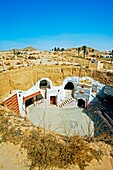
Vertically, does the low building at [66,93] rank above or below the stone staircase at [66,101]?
above

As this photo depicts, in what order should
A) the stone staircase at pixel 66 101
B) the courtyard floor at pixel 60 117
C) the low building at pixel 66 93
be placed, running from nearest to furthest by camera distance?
the courtyard floor at pixel 60 117 < the low building at pixel 66 93 < the stone staircase at pixel 66 101

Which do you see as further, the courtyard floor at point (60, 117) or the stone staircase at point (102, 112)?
the stone staircase at point (102, 112)

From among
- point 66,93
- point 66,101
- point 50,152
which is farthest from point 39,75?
point 50,152

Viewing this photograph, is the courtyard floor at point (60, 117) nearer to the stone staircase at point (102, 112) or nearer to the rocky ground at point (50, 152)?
the stone staircase at point (102, 112)

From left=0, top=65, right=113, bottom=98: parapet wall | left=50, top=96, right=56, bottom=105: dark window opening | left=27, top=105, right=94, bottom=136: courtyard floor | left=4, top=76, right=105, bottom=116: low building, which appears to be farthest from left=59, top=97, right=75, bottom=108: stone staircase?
left=0, top=65, right=113, bottom=98: parapet wall

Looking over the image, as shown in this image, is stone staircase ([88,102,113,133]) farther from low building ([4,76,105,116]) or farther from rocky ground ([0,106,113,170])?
rocky ground ([0,106,113,170])

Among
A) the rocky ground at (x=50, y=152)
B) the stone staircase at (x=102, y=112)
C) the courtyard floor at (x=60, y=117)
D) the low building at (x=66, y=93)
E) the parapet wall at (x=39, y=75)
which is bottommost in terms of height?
the courtyard floor at (x=60, y=117)

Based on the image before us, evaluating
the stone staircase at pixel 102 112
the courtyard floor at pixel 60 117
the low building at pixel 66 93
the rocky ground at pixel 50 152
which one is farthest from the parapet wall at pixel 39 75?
the rocky ground at pixel 50 152

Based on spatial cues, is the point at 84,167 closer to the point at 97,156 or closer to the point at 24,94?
the point at 97,156

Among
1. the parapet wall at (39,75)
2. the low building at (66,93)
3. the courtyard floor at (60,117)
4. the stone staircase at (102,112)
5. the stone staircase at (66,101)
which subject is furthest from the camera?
the stone staircase at (66,101)

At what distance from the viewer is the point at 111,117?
1747 cm

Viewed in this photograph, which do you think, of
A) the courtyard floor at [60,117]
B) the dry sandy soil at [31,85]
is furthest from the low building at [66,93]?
the courtyard floor at [60,117]

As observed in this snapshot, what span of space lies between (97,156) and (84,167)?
90cm

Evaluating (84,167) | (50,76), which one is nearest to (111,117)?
(50,76)
